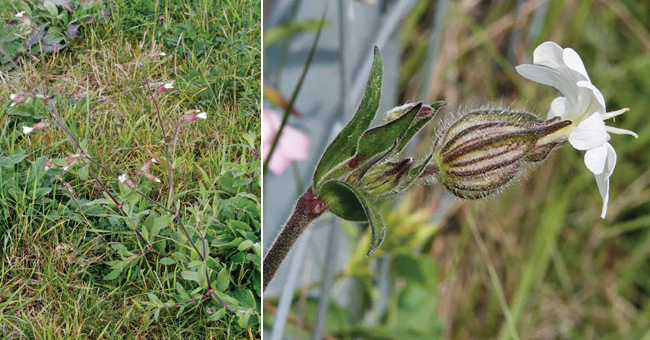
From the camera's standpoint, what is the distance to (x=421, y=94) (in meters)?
1.13

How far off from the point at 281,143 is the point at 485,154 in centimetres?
33

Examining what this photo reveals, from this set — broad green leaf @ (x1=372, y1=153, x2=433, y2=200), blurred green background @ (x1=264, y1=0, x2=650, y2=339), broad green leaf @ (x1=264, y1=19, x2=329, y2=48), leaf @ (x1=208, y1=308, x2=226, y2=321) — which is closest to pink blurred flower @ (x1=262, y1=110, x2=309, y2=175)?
broad green leaf @ (x1=264, y1=19, x2=329, y2=48)

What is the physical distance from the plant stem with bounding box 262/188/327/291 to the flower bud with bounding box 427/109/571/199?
0.08 meters

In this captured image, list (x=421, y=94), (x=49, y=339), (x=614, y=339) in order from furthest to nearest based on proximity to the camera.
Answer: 1. (x=614, y=339)
2. (x=421, y=94)
3. (x=49, y=339)

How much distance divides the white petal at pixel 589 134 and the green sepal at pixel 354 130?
0.39ft

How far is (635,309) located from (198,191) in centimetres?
108

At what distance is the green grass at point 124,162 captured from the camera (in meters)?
0.54

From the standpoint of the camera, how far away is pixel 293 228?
409 millimetres

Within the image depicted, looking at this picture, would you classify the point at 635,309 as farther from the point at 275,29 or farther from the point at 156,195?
the point at 156,195

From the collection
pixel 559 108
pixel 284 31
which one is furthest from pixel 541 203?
pixel 559 108

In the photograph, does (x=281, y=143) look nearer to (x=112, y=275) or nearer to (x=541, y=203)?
(x=112, y=275)

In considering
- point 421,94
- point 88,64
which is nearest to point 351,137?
point 88,64

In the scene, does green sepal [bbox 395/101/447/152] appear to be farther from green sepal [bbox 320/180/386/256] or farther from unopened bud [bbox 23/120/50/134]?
unopened bud [bbox 23/120/50/134]

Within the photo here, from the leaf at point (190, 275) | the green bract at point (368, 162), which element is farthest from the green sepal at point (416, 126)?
the leaf at point (190, 275)
